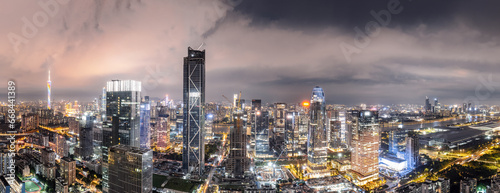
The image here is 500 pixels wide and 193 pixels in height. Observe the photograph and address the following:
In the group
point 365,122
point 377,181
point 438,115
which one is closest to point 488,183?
point 377,181

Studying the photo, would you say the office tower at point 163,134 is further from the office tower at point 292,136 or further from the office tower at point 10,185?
the office tower at point 292,136

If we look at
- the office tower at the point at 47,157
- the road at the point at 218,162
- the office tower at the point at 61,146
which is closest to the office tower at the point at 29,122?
the office tower at the point at 61,146

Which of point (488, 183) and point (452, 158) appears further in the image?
point (452, 158)

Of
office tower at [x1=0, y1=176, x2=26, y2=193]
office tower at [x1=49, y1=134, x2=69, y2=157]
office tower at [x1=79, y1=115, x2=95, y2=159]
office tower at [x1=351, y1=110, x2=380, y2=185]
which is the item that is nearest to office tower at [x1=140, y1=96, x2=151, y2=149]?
office tower at [x1=79, y1=115, x2=95, y2=159]

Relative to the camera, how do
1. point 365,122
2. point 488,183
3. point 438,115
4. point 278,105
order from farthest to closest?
point 438,115 < point 278,105 < point 365,122 < point 488,183

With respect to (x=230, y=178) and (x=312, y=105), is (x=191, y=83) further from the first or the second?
(x=312, y=105)

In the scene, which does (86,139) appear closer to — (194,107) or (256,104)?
(194,107)

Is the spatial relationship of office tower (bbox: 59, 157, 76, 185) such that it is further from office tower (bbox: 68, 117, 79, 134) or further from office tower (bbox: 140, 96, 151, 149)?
office tower (bbox: 68, 117, 79, 134)
